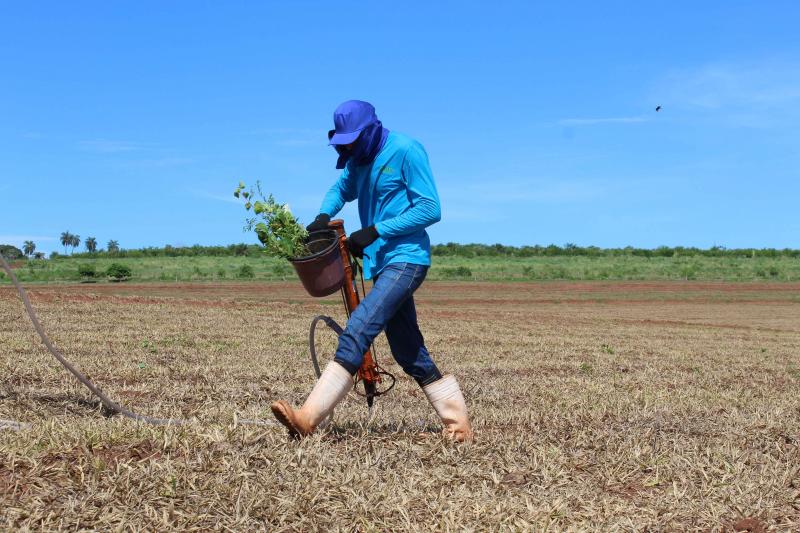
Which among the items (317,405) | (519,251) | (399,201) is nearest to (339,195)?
(399,201)

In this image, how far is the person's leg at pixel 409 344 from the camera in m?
5.14

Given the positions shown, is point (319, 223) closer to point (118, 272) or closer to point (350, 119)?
point (350, 119)

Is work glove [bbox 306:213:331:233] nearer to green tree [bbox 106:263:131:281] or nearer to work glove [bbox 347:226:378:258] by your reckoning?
work glove [bbox 347:226:378:258]

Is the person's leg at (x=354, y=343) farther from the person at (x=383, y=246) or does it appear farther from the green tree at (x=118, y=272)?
the green tree at (x=118, y=272)

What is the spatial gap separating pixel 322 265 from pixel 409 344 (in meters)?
0.77

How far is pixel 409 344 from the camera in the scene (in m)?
5.19

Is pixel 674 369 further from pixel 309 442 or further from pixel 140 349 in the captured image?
pixel 309 442

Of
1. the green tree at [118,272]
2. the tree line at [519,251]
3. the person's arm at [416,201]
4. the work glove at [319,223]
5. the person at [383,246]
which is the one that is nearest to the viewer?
the person at [383,246]

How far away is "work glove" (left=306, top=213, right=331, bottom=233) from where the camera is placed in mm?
5125

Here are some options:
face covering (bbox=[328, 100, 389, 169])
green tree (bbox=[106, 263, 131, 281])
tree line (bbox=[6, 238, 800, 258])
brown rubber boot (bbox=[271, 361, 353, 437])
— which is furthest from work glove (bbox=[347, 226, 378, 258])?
tree line (bbox=[6, 238, 800, 258])

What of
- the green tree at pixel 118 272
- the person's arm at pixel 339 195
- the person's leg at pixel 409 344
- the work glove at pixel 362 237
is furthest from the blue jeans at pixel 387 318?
the green tree at pixel 118 272

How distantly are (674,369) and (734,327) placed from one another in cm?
1216

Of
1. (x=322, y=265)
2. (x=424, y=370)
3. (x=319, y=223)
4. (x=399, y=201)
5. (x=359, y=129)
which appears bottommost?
(x=424, y=370)

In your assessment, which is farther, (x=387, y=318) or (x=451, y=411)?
(x=451, y=411)
